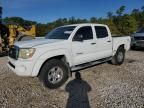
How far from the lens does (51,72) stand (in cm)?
599

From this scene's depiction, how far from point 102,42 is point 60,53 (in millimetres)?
2180

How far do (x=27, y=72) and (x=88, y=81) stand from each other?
2088 millimetres

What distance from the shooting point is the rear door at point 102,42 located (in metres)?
7.49

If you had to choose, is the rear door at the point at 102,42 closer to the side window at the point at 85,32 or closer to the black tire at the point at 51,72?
the side window at the point at 85,32

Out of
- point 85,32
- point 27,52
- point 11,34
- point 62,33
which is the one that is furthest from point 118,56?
point 11,34

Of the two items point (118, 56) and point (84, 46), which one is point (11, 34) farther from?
point (84, 46)

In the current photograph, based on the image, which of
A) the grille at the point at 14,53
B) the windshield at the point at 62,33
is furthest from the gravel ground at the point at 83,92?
the windshield at the point at 62,33

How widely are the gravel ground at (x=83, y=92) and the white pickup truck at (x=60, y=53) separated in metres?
0.46

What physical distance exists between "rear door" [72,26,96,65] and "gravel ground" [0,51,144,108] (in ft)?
2.30

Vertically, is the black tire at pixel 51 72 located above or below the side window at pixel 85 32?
below

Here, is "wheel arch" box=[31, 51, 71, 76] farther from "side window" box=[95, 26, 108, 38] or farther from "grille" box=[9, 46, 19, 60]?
"side window" box=[95, 26, 108, 38]

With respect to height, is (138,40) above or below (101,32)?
below

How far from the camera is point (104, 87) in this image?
237 inches

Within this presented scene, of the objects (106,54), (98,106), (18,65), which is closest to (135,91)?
(98,106)
